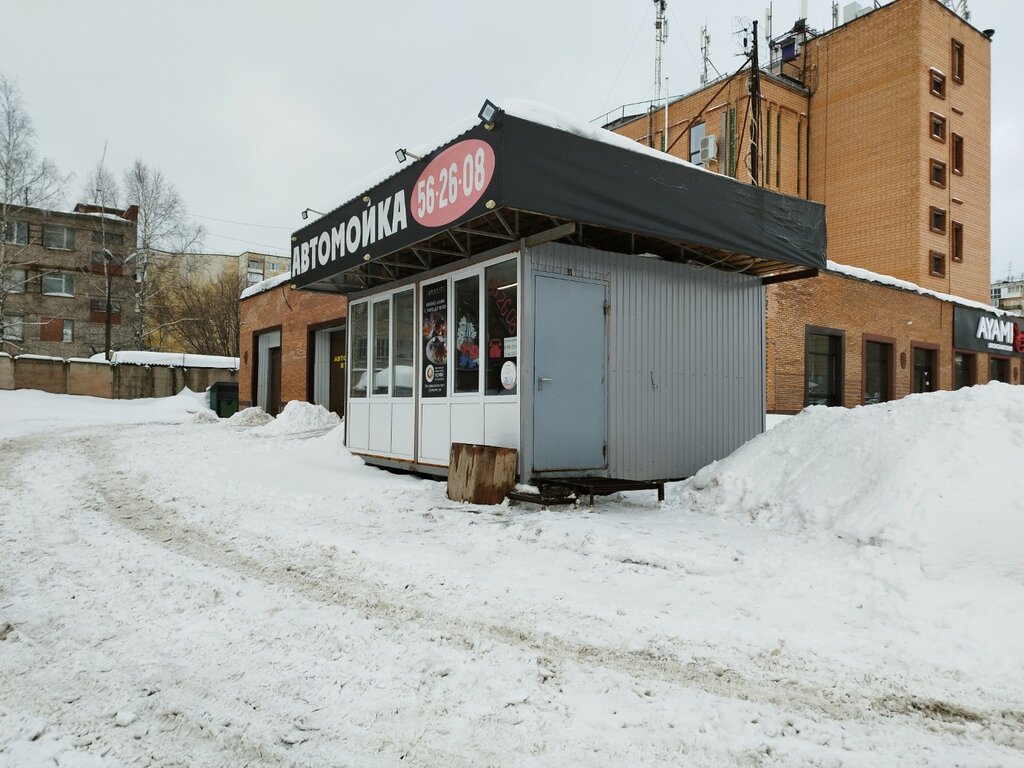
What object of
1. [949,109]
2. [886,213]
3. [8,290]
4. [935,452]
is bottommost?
[935,452]

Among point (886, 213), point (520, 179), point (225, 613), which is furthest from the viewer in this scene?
point (886, 213)

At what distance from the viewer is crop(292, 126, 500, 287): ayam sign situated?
6.30 metres

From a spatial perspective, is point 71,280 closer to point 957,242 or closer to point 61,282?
point 61,282

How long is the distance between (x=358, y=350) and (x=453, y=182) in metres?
4.67

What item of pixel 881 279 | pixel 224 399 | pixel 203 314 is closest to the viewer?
pixel 881 279

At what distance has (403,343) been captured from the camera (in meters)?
9.38

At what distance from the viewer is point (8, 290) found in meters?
28.8

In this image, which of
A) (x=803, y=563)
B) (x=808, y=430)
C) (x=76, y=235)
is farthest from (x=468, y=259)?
(x=76, y=235)

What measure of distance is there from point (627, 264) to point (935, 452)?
3.99 metres

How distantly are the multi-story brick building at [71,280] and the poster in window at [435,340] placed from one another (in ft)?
130

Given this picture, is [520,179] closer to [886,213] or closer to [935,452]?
[935,452]

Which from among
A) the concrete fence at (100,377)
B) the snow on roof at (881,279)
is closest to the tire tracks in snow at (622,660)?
the snow on roof at (881,279)

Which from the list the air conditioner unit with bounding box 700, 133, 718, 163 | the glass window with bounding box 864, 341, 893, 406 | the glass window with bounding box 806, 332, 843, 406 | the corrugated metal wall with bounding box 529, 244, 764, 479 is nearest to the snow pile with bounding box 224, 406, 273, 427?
the corrugated metal wall with bounding box 529, 244, 764, 479

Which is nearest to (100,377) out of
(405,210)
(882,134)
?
(405,210)
